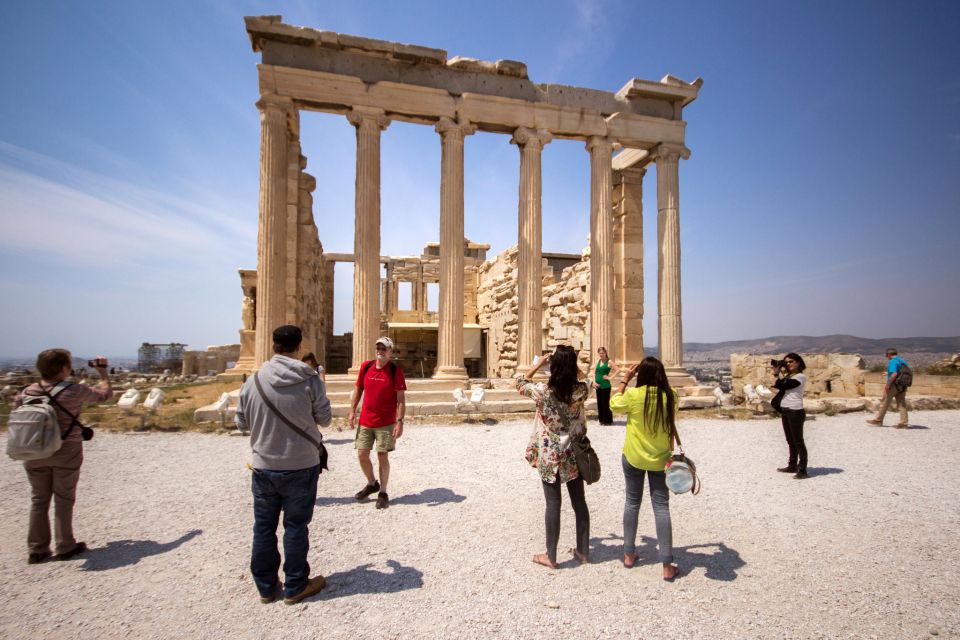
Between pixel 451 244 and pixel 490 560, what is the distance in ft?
32.2

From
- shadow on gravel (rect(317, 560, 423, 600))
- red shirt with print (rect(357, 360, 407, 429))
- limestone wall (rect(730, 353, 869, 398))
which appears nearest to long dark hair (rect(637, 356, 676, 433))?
shadow on gravel (rect(317, 560, 423, 600))

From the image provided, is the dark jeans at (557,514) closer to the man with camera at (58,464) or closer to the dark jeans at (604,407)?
the man with camera at (58,464)

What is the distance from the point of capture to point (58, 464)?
370 centimetres

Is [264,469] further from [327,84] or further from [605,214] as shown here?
[605,214]

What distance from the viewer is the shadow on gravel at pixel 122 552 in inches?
148

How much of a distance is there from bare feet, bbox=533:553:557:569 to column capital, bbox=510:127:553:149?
11678 mm

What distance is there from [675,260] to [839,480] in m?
9.10

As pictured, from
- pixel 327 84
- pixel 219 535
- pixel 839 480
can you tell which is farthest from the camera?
pixel 327 84

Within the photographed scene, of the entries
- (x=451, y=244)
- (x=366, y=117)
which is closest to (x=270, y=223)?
(x=366, y=117)

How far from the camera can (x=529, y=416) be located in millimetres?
10992

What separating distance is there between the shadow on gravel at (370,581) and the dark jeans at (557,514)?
980 millimetres

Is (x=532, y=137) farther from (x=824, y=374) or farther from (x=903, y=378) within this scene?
(x=824, y=374)

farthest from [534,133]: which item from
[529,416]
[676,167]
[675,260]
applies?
[529,416]

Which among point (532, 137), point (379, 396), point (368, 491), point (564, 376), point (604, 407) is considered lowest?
point (368, 491)
